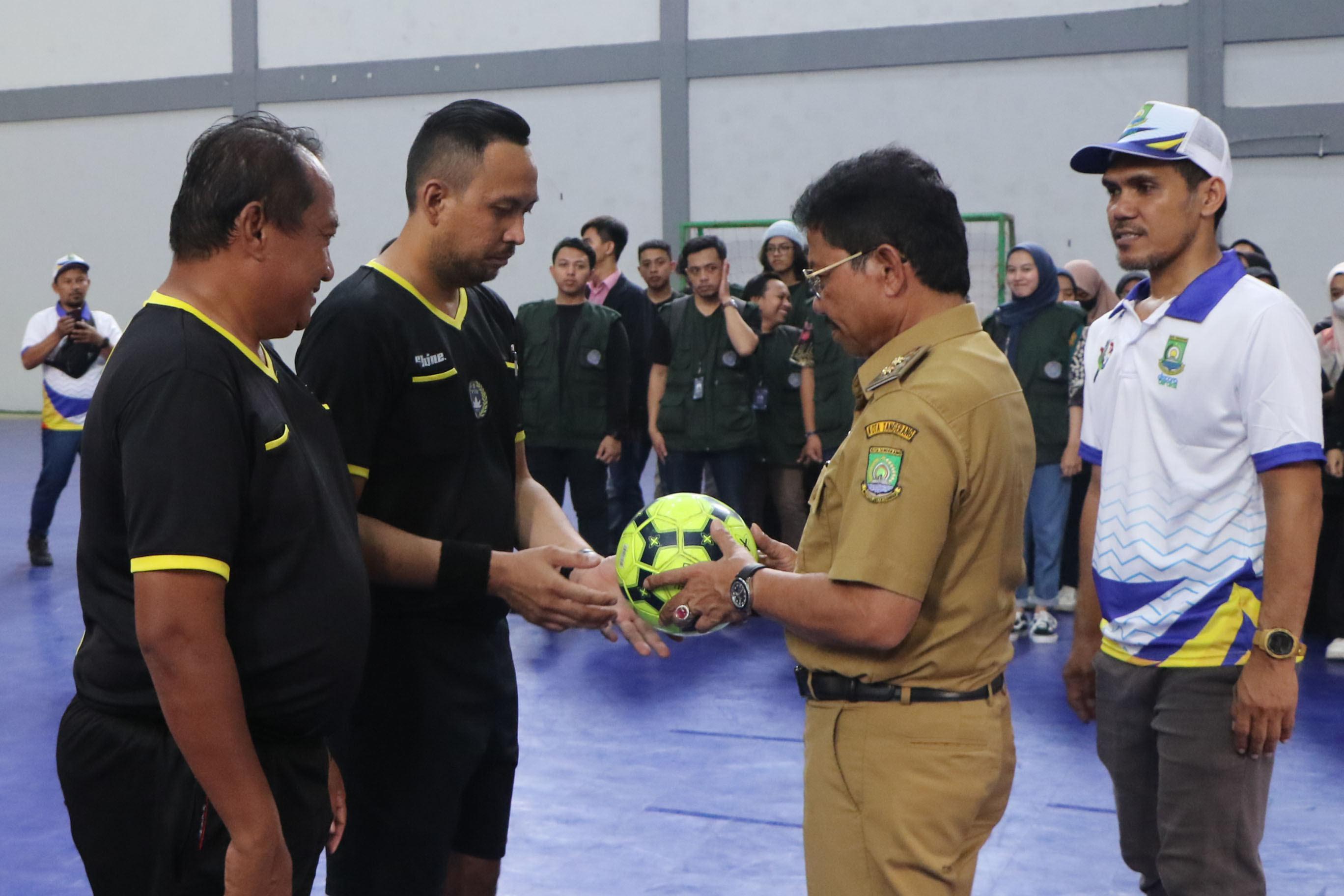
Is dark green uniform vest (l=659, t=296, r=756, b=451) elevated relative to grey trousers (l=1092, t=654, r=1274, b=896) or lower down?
elevated

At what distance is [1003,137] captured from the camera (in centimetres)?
1363

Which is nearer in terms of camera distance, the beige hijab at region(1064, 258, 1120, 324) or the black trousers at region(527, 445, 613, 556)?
the black trousers at region(527, 445, 613, 556)

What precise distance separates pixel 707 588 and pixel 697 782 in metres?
2.40

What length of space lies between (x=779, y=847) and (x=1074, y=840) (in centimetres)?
94

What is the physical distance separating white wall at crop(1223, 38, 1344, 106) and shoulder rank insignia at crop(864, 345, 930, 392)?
12.4m

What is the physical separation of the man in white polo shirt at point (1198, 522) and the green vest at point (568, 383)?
4.76 metres

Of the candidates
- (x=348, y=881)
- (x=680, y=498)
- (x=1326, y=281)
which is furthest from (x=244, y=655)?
(x=1326, y=281)

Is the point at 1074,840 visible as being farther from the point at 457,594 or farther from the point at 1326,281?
the point at 1326,281

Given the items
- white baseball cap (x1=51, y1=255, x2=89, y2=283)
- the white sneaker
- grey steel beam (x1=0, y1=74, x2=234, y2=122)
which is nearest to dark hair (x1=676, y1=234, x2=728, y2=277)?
the white sneaker

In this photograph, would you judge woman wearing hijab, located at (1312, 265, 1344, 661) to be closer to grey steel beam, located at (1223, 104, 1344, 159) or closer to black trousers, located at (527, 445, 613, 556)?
black trousers, located at (527, 445, 613, 556)

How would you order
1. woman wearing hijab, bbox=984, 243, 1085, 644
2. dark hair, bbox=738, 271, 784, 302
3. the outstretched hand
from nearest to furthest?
the outstretched hand < woman wearing hijab, bbox=984, 243, 1085, 644 < dark hair, bbox=738, 271, 784, 302

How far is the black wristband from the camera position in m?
2.32

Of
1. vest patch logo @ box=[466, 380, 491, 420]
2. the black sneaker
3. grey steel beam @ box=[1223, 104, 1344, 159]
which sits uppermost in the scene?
grey steel beam @ box=[1223, 104, 1344, 159]

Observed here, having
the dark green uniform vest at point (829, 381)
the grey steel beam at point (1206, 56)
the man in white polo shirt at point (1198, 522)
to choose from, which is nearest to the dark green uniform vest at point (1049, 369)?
the dark green uniform vest at point (829, 381)
